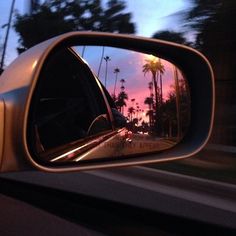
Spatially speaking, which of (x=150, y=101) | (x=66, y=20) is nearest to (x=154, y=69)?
(x=150, y=101)

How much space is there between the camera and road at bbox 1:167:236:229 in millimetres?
6026

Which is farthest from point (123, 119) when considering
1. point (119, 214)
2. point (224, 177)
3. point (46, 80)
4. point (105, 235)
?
point (224, 177)

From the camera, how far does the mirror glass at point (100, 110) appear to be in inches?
105

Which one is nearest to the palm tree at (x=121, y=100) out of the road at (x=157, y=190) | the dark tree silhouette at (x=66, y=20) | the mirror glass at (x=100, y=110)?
the mirror glass at (x=100, y=110)

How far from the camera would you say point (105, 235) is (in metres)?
4.95

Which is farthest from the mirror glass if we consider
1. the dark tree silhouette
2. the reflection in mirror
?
the dark tree silhouette

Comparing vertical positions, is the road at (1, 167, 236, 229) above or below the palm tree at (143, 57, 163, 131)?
below

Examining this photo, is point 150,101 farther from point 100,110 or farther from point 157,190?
point 157,190

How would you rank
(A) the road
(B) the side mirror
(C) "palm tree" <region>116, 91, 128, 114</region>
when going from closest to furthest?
(B) the side mirror < (C) "palm tree" <region>116, 91, 128, 114</region> < (A) the road

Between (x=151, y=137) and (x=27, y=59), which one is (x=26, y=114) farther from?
(x=151, y=137)

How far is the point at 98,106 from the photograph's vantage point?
2906 millimetres

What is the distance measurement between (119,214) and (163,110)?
2.49 m

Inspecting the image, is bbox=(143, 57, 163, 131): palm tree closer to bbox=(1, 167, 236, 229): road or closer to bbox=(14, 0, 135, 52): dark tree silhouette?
bbox=(1, 167, 236, 229): road

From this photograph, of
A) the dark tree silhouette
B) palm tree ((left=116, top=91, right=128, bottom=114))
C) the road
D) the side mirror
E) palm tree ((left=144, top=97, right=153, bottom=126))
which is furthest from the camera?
the dark tree silhouette
